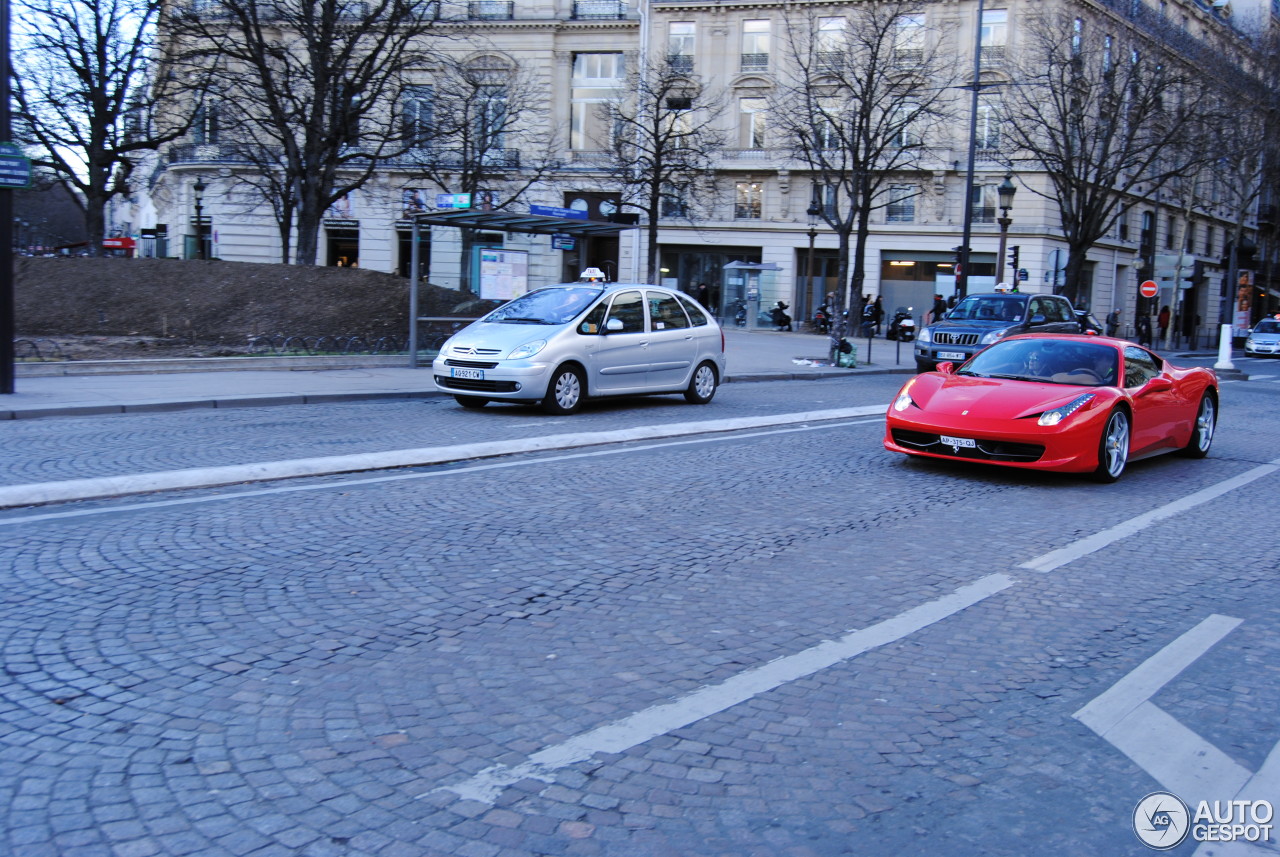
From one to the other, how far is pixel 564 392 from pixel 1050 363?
604 centimetres

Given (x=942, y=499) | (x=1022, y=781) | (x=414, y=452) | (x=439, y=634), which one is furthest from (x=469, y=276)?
(x=1022, y=781)

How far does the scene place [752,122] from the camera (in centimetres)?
5231

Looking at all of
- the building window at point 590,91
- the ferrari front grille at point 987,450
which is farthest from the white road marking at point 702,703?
the building window at point 590,91

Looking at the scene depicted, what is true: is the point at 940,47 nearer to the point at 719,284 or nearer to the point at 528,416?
the point at 719,284

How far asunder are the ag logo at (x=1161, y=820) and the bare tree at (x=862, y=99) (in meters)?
29.9

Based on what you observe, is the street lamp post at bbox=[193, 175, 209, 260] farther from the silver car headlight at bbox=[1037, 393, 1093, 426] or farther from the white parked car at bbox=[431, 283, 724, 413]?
the silver car headlight at bbox=[1037, 393, 1093, 426]

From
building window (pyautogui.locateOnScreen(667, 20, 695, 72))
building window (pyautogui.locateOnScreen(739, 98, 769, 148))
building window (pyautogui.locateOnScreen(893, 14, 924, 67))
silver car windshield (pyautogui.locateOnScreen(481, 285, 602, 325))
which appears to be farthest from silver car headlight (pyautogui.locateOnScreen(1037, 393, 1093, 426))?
building window (pyautogui.locateOnScreen(667, 20, 695, 72))

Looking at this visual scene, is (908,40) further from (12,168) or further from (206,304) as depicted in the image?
(12,168)

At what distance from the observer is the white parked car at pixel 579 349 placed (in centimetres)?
1385

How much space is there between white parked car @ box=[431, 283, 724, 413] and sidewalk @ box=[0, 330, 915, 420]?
2.40 m

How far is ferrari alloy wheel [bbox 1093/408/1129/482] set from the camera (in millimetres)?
9922

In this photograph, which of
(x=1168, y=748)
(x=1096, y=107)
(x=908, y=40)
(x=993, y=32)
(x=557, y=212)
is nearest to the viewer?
(x=1168, y=748)

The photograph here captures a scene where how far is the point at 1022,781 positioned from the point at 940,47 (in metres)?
49.3

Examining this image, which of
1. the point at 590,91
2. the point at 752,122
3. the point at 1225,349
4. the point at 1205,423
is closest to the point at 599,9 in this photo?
the point at 590,91
